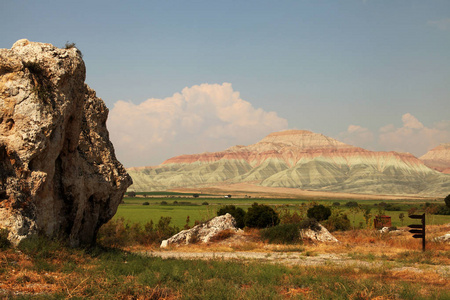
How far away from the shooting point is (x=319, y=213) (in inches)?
1526

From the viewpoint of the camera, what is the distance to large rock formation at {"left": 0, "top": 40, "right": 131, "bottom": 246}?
10.9 meters

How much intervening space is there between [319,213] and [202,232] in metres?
15.8

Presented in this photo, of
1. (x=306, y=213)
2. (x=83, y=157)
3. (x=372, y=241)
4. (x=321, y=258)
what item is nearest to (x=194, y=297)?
(x=83, y=157)

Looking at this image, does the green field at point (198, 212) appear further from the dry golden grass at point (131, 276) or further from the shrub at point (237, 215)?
the dry golden grass at point (131, 276)

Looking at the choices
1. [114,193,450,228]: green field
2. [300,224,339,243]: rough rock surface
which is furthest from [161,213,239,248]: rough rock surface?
[114,193,450,228]: green field

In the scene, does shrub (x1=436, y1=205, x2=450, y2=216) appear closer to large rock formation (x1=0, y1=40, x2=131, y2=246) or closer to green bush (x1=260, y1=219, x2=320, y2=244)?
green bush (x1=260, y1=219, x2=320, y2=244)

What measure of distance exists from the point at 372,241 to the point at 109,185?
16.7 metres

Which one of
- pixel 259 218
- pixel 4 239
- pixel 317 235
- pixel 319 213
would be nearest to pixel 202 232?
pixel 259 218

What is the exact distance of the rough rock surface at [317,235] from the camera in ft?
82.5

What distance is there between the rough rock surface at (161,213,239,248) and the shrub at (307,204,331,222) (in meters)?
13.0

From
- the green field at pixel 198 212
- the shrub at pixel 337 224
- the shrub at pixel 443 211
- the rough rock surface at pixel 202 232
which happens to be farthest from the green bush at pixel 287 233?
the shrub at pixel 443 211

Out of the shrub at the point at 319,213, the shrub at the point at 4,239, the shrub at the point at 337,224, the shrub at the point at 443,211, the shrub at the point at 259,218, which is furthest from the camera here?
the shrub at the point at 443,211

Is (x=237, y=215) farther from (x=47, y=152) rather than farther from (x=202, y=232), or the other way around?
(x=47, y=152)

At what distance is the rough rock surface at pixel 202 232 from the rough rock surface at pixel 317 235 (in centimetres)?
473
